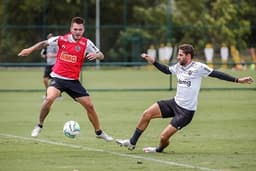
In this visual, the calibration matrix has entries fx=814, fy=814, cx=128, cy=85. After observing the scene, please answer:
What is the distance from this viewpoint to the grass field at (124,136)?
11742 millimetres

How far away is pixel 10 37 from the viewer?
49.5 m

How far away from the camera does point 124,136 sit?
1568 cm

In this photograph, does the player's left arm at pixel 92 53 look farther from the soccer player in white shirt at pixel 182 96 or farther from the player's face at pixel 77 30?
the soccer player in white shirt at pixel 182 96

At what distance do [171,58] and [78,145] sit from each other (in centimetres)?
3091

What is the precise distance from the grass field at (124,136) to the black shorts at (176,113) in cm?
50

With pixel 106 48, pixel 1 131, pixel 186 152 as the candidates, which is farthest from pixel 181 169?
pixel 106 48

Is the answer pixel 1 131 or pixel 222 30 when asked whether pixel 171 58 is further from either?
pixel 1 131

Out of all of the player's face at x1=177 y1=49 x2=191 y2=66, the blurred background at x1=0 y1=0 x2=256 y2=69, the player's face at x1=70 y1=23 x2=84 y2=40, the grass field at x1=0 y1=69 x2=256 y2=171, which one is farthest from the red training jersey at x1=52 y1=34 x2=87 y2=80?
the blurred background at x1=0 y1=0 x2=256 y2=69

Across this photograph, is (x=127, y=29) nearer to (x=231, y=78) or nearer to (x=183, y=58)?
(x=183, y=58)

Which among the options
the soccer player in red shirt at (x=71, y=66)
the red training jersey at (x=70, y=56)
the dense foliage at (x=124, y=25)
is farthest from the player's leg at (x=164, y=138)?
the dense foliage at (x=124, y=25)

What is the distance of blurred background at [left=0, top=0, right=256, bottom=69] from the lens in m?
48.9

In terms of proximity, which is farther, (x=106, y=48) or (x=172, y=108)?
(x=106, y=48)

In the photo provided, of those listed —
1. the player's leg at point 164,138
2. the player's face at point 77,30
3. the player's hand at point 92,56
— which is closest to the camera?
the player's leg at point 164,138

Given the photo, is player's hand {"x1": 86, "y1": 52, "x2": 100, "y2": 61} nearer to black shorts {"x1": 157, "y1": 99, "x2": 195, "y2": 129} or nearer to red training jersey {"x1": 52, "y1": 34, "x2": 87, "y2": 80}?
red training jersey {"x1": 52, "y1": 34, "x2": 87, "y2": 80}
